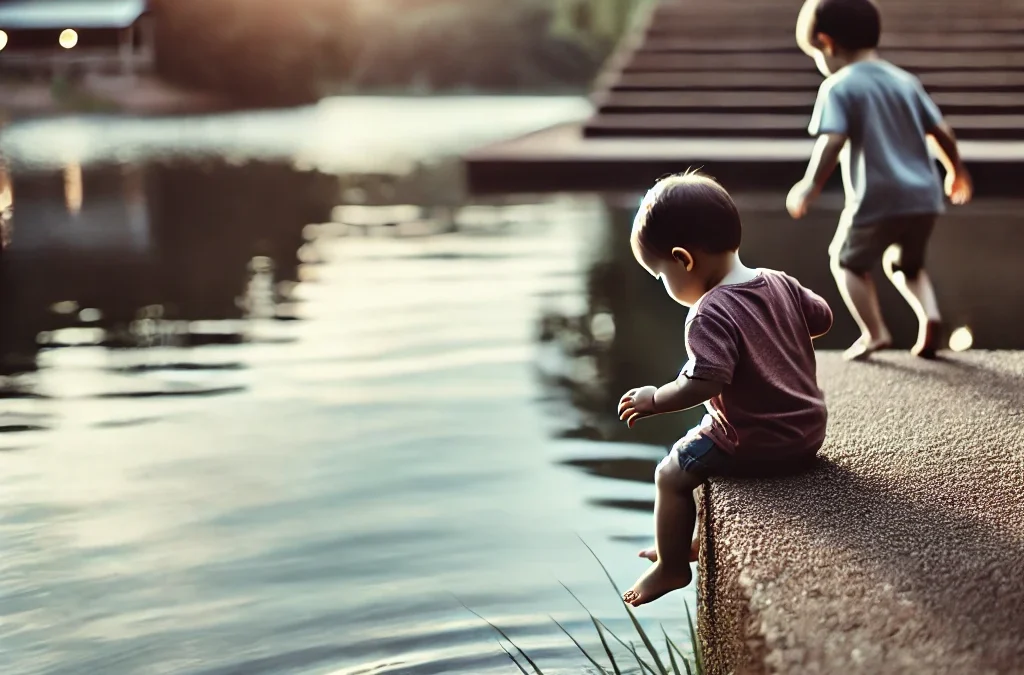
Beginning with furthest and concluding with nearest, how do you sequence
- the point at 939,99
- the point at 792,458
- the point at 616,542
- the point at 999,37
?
the point at 999,37 < the point at 939,99 < the point at 616,542 < the point at 792,458

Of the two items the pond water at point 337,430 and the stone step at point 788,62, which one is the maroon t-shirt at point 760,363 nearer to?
the pond water at point 337,430

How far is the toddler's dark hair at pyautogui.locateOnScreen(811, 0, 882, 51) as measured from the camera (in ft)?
14.0

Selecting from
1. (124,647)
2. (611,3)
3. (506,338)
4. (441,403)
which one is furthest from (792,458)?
(611,3)

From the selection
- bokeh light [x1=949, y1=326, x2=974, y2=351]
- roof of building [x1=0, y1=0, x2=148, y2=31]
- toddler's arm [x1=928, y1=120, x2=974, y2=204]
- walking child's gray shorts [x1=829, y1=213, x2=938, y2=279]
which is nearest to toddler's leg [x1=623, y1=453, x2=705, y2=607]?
walking child's gray shorts [x1=829, y1=213, x2=938, y2=279]

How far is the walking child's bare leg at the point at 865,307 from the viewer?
13.9 ft

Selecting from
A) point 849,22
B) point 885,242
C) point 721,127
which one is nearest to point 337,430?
point 885,242

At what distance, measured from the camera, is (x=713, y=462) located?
258 centimetres

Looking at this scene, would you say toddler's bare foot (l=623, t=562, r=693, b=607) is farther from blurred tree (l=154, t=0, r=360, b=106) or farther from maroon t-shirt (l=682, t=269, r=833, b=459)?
blurred tree (l=154, t=0, r=360, b=106)

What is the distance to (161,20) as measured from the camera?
114ft

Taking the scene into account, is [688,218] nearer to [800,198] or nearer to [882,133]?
[800,198]

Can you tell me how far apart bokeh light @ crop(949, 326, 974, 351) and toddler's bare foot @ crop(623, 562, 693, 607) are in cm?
328

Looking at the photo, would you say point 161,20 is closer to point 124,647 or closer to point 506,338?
point 506,338

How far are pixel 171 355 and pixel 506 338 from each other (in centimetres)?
143

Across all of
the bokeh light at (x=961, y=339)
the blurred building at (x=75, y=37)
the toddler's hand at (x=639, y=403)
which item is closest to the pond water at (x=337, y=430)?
the bokeh light at (x=961, y=339)
